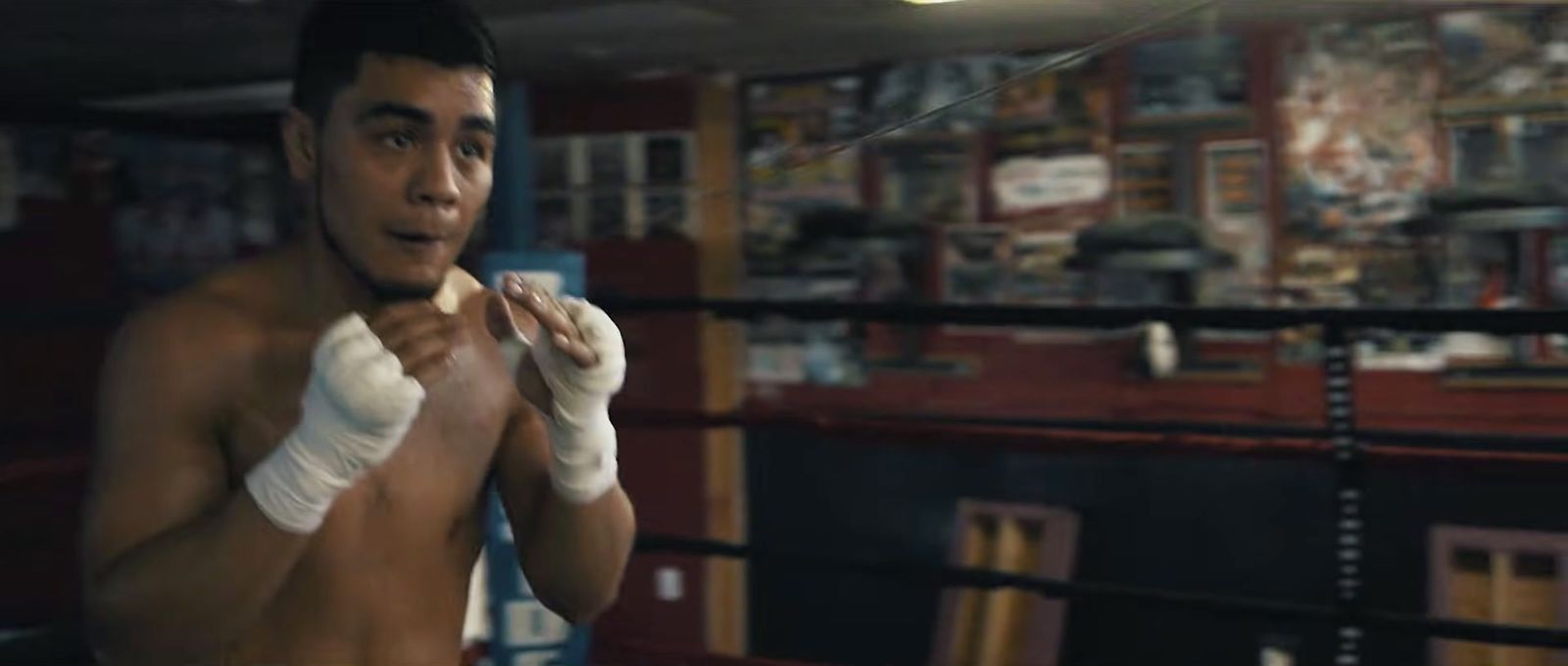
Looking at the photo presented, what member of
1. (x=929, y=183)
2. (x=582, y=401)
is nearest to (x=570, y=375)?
(x=582, y=401)

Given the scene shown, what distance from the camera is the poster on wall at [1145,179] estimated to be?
343 cm

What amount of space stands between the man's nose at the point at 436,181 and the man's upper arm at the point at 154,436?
21 centimetres

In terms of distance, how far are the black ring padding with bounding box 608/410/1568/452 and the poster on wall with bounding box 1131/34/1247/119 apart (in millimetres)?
772

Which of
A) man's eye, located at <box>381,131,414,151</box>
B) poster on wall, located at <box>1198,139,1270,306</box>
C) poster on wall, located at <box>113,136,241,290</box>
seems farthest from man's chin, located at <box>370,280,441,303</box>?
poster on wall, located at <box>113,136,241,290</box>

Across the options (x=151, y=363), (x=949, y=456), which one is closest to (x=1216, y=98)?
(x=949, y=456)

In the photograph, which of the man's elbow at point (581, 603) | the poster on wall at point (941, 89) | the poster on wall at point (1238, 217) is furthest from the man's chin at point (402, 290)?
the poster on wall at point (1238, 217)

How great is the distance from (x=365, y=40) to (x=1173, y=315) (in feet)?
4.36

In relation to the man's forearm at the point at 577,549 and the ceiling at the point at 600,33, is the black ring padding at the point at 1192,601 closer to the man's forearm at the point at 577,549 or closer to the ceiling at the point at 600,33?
the ceiling at the point at 600,33

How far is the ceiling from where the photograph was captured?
2.14 m

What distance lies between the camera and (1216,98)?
336 cm

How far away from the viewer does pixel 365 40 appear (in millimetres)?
1040

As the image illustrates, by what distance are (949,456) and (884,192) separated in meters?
0.74

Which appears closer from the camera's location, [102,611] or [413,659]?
[102,611]

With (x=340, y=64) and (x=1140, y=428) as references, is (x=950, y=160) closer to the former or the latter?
(x=1140, y=428)
